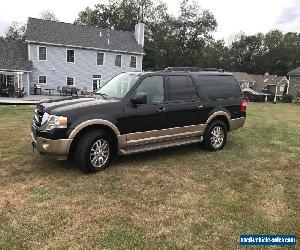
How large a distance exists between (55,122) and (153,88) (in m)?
2.31

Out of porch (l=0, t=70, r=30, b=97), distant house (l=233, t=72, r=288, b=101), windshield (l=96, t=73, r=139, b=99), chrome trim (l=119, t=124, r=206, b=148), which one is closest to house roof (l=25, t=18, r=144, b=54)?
porch (l=0, t=70, r=30, b=97)

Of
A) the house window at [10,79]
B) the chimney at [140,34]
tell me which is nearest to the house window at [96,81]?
the chimney at [140,34]

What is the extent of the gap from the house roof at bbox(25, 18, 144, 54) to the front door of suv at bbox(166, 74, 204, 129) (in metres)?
28.0

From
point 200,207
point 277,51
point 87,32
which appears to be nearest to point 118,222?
point 200,207

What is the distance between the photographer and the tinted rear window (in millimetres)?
7929

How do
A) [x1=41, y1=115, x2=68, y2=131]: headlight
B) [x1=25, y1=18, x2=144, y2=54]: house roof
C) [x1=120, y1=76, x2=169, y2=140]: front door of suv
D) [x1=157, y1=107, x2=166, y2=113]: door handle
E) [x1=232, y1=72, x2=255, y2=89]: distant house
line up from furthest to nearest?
1. [x1=232, y1=72, x2=255, y2=89]: distant house
2. [x1=25, y1=18, x2=144, y2=54]: house roof
3. [x1=157, y1=107, x2=166, y2=113]: door handle
4. [x1=120, y1=76, x2=169, y2=140]: front door of suv
5. [x1=41, y1=115, x2=68, y2=131]: headlight

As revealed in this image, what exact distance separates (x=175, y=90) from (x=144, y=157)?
Result: 5.71 feet

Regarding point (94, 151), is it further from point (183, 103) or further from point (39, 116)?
point (183, 103)

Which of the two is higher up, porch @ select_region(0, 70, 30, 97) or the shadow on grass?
porch @ select_region(0, 70, 30, 97)

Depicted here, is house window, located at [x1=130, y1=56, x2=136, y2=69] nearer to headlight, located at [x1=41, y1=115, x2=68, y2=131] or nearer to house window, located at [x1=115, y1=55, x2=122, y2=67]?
house window, located at [x1=115, y1=55, x2=122, y2=67]

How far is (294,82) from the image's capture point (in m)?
58.5

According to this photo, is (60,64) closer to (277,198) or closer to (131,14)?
(131,14)

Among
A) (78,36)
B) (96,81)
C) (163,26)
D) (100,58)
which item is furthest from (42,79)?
(163,26)

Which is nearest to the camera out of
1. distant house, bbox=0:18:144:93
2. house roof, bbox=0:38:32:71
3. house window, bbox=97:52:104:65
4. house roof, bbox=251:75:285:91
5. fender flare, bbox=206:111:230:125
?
fender flare, bbox=206:111:230:125
